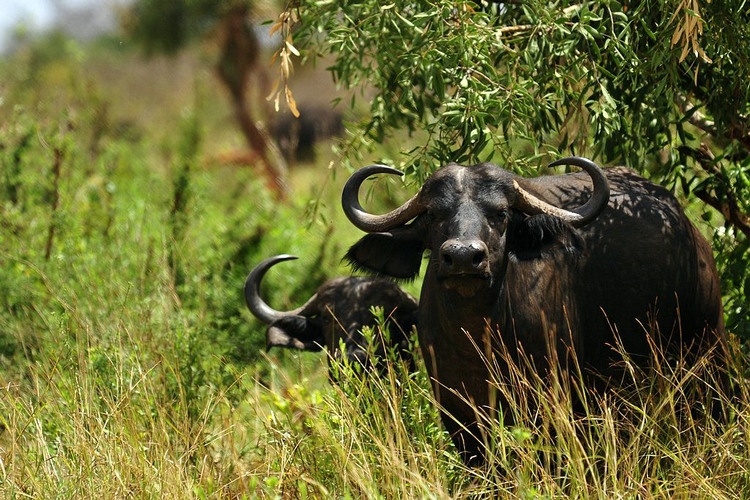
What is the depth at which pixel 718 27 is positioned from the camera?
5234mm

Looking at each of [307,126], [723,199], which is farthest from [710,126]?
[307,126]

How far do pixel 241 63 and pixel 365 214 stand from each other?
1623cm

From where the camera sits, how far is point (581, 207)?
4711 mm

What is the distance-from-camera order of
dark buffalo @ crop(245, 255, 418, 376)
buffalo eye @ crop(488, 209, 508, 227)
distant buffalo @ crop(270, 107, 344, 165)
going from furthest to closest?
1. distant buffalo @ crop(270, 107, 344, 165)
2. dark buffalo @ crop(245, 255, 418, 376)
3. buffalo eye @ crop(488, 209, 508, 227)

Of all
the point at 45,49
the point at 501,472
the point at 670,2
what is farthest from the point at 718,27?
the point at 45,49

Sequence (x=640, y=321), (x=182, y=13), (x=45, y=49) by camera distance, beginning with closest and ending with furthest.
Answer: (x=640, y=321), (x=182, y=13), (x=45, y=49)

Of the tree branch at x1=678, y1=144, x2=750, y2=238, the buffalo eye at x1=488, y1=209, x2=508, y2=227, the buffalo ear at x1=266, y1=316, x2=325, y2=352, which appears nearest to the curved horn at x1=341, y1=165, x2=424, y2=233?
the buffalo eye at x1=488, y1=209, x2=508, y2=227

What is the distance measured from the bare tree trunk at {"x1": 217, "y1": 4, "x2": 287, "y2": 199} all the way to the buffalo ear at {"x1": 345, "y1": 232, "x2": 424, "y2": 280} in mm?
14592

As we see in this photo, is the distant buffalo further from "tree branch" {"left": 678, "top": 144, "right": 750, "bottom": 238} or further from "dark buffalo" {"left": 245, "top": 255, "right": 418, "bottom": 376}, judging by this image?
"tree branch" {"left": 678, "top": 144, "right": 750, "bottom": 238}

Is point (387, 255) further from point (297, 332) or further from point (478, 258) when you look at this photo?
point (297, 332)

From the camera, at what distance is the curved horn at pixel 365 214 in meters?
4.77

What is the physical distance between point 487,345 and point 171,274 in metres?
2.95

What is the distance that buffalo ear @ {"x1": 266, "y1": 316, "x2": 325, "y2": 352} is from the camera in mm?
6160

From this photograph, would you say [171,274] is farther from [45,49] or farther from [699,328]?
[45,49]
